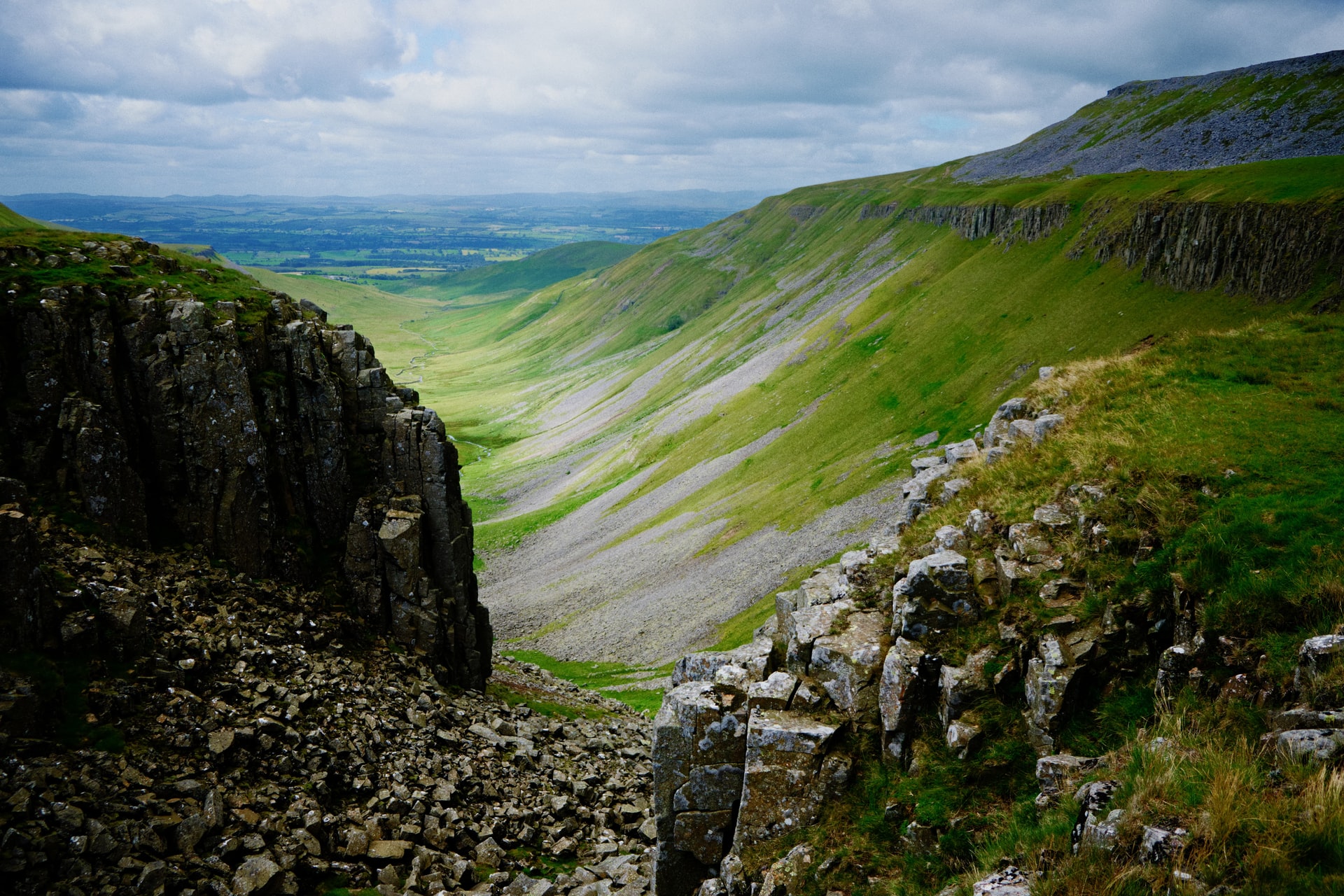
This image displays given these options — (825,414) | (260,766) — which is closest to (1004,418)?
(260,766)

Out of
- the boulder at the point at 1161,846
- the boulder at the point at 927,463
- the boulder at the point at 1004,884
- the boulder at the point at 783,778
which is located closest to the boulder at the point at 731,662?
the boulder at the point at 783,778

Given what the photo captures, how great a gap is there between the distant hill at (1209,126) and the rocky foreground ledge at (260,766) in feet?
445

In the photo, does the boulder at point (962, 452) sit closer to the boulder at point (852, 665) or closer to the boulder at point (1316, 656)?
the boulder at point (852, 665)

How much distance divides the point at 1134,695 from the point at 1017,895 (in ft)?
18.9

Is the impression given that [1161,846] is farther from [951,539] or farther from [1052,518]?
[951,539]

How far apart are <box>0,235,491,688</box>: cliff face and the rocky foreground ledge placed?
2.24m

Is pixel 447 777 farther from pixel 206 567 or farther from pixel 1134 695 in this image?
pixel 1134 695

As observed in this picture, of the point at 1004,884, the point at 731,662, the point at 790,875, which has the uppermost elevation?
the point at 1004,884

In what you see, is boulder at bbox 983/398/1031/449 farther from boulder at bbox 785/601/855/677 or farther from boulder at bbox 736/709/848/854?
boulder at bbox 736/709/848/854

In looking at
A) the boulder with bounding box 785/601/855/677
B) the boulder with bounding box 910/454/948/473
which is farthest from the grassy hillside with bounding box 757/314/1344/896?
the boulder with bounding box 910/454/948/473

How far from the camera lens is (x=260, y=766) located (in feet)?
74.8

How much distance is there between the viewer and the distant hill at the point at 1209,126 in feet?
386

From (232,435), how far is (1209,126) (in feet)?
597

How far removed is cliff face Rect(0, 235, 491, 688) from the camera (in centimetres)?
2791
